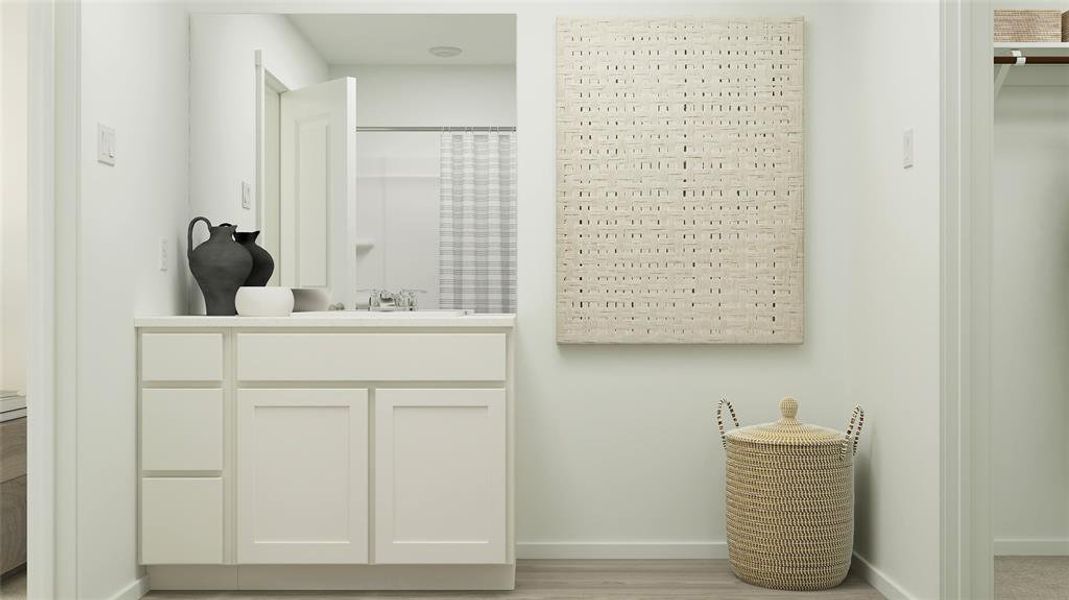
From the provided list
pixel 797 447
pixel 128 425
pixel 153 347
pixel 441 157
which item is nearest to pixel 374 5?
pixel 441 157

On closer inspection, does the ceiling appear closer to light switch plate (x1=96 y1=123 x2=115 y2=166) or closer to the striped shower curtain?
the striped shower curtain

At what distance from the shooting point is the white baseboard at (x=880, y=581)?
2.62 metres

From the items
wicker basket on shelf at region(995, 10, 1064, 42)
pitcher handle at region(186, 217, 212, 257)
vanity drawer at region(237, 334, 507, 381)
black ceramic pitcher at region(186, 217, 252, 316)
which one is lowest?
vanity drawer at region(237, 334, 507, 381)

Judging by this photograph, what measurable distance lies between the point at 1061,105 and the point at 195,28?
303 cm

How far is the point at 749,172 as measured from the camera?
307 centimetres

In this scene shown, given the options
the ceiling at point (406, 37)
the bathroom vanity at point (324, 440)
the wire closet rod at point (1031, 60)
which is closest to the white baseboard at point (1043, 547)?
the wire closet rod at point (1031, 60)

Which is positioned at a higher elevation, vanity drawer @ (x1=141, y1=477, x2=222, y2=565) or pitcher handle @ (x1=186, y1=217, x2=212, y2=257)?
pitcher handle @ (x1=186, y1=217, x2=212, y2=257)

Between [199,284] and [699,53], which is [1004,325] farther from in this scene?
[199,284]

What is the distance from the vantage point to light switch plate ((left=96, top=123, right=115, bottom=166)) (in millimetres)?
2467

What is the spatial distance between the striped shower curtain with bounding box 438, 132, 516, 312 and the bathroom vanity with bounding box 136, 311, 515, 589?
45cm

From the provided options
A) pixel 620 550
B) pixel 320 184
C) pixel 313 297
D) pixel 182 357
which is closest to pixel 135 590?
pixel 182 357

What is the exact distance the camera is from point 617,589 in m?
2.78

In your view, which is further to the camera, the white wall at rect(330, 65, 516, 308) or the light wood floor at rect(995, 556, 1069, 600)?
the white wall at rect(330, 65, 516, 308)

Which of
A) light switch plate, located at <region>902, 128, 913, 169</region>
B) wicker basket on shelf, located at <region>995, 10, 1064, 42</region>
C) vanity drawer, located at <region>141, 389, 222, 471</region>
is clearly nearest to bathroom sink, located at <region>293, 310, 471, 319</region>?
vanity drawer, located at <region>141, 389, 222, 471</region>
